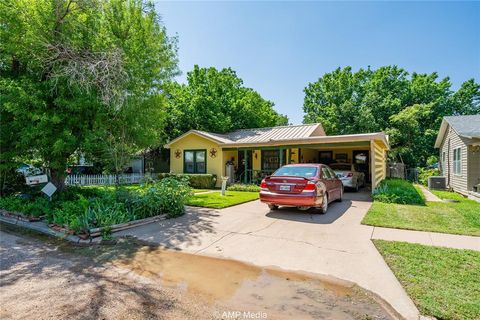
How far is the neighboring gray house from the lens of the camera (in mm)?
11719

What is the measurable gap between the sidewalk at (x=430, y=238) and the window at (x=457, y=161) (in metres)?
10.4

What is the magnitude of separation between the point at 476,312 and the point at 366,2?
35.0 feet

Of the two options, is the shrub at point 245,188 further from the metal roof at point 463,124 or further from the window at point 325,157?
the metal roof at point 463,124

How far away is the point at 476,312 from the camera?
8.76 ft

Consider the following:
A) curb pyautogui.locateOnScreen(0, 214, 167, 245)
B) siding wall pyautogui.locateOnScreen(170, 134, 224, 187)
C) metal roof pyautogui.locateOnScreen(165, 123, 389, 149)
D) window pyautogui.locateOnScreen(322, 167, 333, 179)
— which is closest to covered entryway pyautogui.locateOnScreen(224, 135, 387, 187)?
metal roof pyautogui.locateOnScreen(165, 123, 389, 149)

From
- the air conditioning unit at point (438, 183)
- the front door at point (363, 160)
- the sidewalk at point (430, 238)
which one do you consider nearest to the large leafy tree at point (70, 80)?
the sidewalk at point (430, 238)

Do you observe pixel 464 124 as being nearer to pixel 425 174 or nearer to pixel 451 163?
pixel 451 163

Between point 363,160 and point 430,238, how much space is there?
15.1 m

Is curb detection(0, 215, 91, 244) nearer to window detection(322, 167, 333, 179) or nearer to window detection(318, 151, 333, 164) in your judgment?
window detection(322, 167, 333, 179)

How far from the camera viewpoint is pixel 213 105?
2322 centimetres

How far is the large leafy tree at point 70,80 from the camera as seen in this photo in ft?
23.9

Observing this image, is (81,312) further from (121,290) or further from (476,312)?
(476,312)

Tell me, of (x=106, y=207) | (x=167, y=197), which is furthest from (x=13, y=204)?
(x=167, y=197)

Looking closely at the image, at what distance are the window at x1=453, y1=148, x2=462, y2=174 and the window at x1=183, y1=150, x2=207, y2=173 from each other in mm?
14724
